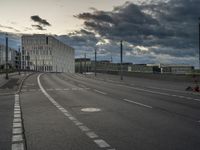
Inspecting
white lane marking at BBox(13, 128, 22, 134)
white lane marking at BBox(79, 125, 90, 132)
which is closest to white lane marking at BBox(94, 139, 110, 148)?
white lane marking at BBox(79, 125, 90, 132)

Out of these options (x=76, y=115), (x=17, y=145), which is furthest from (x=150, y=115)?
(x=17, y=145)

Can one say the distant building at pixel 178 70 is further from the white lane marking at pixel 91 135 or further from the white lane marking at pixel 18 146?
the white lane marking at pixel 18 146

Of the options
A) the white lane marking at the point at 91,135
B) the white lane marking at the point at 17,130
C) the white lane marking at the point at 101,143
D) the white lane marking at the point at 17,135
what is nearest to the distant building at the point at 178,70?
the white lane marking at the point at 17,135

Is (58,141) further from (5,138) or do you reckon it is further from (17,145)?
(5,138)

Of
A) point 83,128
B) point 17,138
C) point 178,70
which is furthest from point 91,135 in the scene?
point 178,70

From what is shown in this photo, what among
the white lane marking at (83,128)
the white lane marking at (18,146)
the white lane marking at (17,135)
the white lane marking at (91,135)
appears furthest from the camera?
Answer: the white lane marking at (83,128)

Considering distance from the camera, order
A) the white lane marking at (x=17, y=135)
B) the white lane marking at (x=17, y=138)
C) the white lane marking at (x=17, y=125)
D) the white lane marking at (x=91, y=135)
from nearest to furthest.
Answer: the white lane marking at (x=17, y=135) → the white lane marking at (x=17, y=138) → the white lane marking at (x=91, y=135) → the white lane marking at (x=17, y=125)

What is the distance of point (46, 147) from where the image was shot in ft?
25.7

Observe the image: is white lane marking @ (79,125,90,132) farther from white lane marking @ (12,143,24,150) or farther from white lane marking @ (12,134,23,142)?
white lane marking @ (12,143,24,150)

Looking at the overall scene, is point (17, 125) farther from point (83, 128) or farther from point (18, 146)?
point (18, 146)

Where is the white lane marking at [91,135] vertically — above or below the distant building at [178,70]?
below

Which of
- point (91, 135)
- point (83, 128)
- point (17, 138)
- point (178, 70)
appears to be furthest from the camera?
point (178, 70)

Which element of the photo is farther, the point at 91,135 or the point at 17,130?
the point at 17,130

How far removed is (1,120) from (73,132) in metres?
4.07
